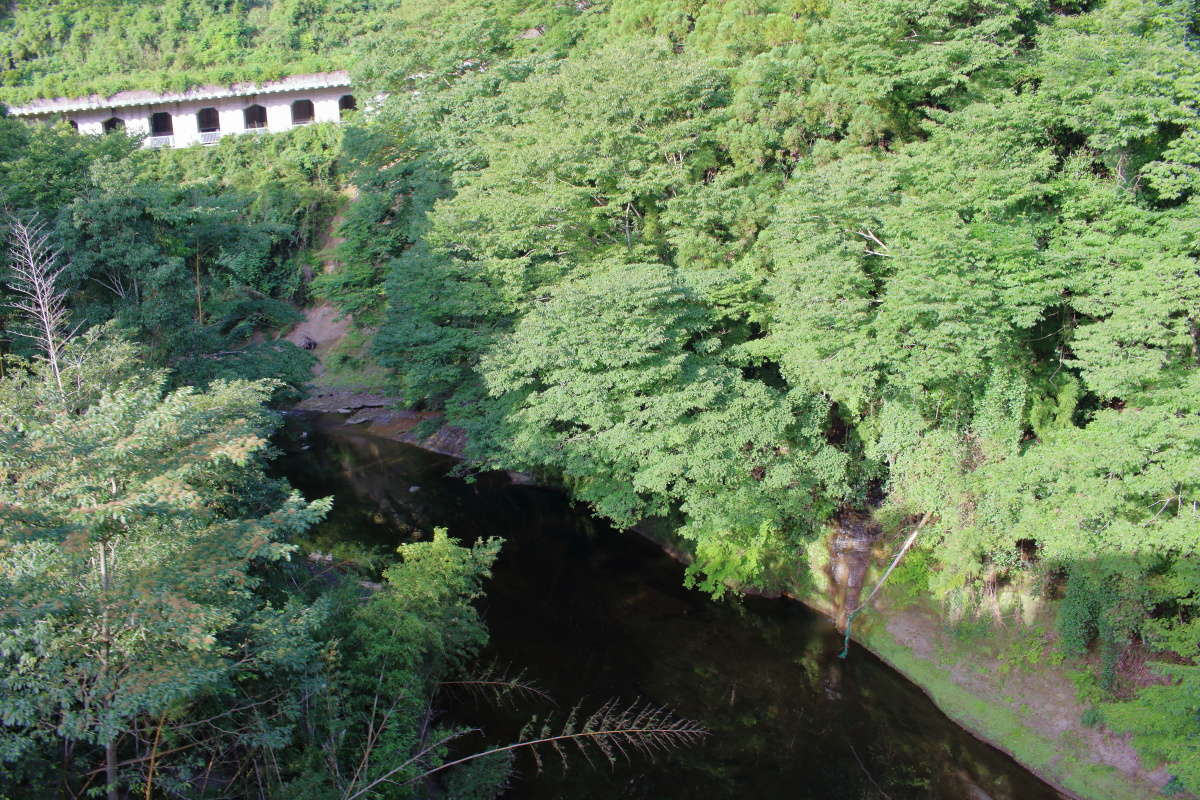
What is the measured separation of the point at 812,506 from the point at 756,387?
317cm

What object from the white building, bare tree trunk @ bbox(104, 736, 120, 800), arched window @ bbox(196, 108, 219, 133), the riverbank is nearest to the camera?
bare tree trunk @ bbox(104, 736, 120, 800)

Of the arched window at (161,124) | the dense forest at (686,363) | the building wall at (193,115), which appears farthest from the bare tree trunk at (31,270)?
→ the arched window at (161,124)

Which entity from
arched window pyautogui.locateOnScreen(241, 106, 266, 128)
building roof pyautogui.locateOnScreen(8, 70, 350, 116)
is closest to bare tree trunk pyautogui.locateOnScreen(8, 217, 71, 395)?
building roof pyautogui.locateOnScreen(8, 70, 350, 116)

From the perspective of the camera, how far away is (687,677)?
15352 millimetres

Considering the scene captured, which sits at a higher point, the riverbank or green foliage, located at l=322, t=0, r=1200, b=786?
green foliage, located at l=322, t=0, r=1200, b=786

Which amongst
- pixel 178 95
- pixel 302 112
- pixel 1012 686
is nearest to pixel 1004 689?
pixel 1012 686

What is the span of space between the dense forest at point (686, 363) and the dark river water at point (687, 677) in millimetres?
1410

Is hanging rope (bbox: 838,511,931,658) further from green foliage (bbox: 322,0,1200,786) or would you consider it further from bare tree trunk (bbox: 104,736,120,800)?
bare tree trunk (bbox: 104,736,120,800)

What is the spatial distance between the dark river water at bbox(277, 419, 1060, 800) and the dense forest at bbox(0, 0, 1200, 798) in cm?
141

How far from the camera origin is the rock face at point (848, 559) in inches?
666

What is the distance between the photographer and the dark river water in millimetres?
12664

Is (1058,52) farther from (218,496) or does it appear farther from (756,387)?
(218,496)

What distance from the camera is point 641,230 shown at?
69.9ft

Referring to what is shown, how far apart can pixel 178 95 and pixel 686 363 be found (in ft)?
140
